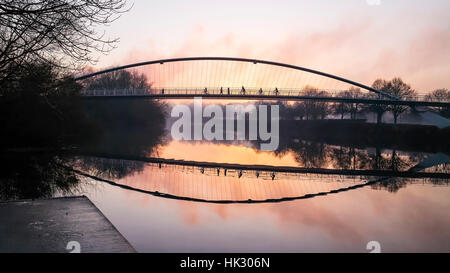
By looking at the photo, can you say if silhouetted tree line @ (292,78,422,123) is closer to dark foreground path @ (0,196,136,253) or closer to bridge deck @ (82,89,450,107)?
bridge deck @ (82,89,450,107)

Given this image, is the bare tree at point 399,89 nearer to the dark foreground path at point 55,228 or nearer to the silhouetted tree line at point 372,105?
the silhouetted tree line at point 372,105

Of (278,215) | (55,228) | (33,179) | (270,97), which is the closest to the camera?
(55,228)

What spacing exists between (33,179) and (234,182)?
315 inches

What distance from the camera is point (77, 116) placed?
30953mm

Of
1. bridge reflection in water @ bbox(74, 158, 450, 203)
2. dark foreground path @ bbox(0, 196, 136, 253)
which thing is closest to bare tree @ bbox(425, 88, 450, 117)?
bridge reflection in water @ bbox(74, 158, 450, 203)

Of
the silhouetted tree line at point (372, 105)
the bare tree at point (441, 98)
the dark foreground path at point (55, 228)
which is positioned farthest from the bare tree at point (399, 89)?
the dark foreground path at point (55, 228)

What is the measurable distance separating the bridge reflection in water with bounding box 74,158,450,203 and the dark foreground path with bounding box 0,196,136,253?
5.42 m

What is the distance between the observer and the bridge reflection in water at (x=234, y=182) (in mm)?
13469

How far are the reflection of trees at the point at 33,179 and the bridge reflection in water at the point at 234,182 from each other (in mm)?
1225

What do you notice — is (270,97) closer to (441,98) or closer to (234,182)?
(441,98)

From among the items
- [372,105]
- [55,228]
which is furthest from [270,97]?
[55,228]

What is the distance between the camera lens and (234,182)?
16.9 meters

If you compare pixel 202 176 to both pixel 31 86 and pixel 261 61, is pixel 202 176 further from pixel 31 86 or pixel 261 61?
pixel 261 61
